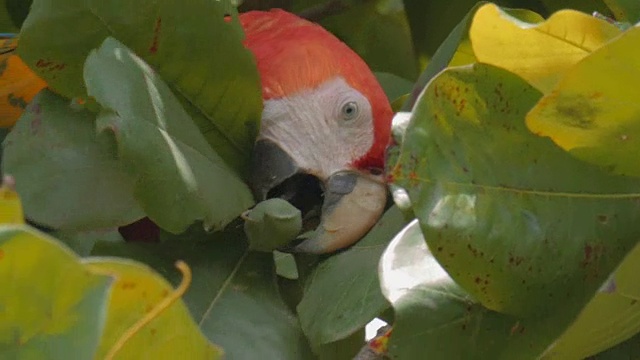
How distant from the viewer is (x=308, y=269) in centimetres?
54

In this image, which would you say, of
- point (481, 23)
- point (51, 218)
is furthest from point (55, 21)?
point (481, 23)

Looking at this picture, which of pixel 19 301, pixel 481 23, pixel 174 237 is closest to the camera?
pixel 19 301

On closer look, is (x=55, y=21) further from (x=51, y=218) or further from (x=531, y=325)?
(x=531, y=325)

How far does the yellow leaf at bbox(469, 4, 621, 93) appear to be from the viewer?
396mm

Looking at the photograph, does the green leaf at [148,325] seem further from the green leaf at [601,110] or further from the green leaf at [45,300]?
the green leaf at [601,110]

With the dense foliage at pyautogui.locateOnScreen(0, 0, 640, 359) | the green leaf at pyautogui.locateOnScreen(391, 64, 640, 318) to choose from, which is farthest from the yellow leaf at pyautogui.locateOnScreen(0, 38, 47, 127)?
the green leaf at pyautogui.locateOnScreen(391, 64, 640, 318)

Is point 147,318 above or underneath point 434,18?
above

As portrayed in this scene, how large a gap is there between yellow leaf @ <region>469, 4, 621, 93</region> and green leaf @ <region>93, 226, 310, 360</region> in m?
0.17

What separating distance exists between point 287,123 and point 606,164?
20cm

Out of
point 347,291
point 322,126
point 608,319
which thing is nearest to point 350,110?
point 322,126

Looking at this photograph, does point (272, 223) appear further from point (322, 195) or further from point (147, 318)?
point (147, 318)

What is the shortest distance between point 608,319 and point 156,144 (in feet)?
0.70

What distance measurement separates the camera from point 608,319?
0.38 metres

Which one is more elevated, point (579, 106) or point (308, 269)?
point (579, 106)
